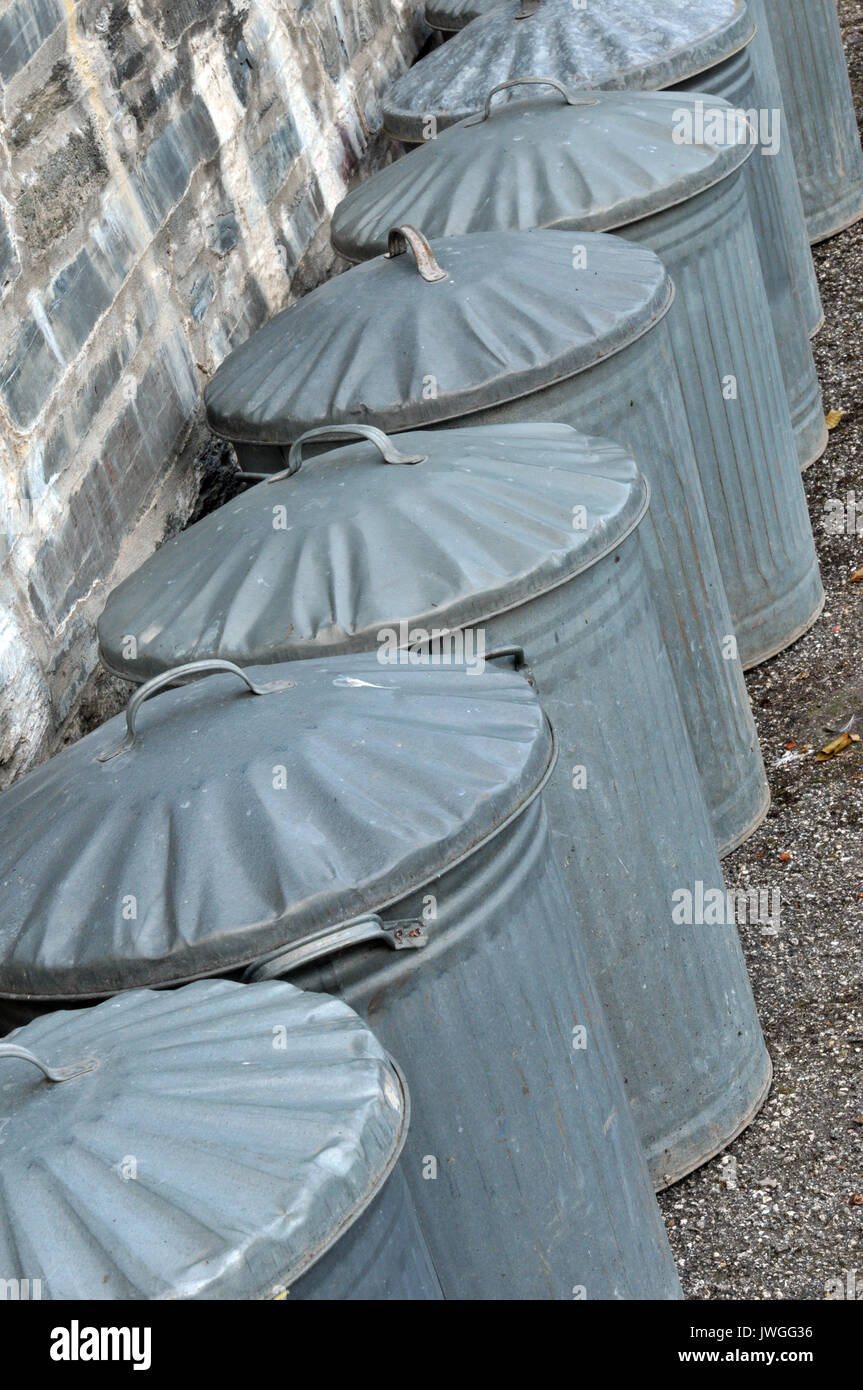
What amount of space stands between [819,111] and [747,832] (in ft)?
11.5

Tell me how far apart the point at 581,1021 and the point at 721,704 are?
150 centimetres

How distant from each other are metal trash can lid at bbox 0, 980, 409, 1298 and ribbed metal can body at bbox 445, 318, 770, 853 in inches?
57.5

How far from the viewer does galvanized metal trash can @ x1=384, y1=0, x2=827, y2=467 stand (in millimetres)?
4004

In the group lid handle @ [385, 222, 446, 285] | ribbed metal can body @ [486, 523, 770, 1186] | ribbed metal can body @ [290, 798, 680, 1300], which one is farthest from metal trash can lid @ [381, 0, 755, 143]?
ribbed metal can body @ [290, 798, 680, 1300]

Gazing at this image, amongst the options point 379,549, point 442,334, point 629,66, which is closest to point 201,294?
point 442,334

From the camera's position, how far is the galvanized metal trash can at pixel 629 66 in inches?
158

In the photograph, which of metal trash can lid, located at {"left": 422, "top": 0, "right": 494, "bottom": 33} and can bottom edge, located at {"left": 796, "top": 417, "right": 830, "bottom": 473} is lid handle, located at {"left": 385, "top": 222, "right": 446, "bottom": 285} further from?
can bottom edge, located at {"left": 796, "top": 417, "right": 830, "bottom": 473}

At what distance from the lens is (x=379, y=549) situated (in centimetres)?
238

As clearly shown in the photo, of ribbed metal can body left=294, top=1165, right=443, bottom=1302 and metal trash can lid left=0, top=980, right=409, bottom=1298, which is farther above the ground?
metal trash can lid left=0, top=980, right=409, bottom=1298

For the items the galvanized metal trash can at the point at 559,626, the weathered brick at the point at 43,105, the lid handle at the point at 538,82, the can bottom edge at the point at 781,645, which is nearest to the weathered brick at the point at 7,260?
the weathered brick at the point at 43,105

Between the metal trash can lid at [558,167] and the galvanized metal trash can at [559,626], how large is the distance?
2.76ft

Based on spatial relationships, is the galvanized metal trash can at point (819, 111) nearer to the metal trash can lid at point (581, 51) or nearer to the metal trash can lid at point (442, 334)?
the metal trash can lid at point (581, 51)

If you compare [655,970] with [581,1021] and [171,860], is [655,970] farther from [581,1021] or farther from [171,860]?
[171,860]

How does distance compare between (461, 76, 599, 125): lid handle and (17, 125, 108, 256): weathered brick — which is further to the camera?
(461, 76, 599, 125): lid handle
